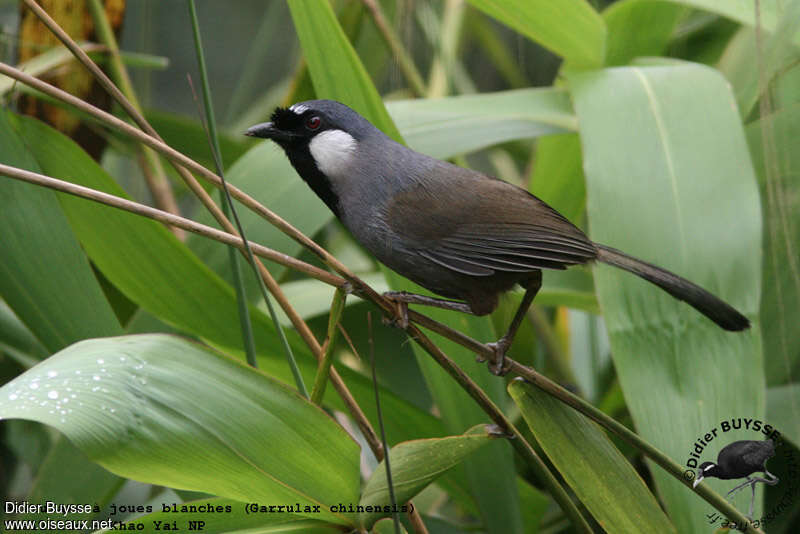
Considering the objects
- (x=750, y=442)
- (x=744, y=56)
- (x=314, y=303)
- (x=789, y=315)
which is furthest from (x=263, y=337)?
(x=744, y=56)

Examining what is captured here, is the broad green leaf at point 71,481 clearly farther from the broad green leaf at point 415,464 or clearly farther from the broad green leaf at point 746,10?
the broad green leaf at point 746,10

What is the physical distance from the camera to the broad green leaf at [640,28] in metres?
1.69

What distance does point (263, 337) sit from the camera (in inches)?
50.5

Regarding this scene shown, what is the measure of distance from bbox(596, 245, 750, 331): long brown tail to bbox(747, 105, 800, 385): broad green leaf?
67 mm

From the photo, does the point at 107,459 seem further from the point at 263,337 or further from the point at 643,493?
the point at 643,493

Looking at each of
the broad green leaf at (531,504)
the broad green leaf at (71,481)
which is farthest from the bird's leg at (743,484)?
the broad green leaf at (71,481)

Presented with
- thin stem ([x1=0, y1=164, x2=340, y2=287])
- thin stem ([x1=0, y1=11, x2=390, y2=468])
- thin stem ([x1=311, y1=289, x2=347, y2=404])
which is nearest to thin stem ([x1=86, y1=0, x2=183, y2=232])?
thin stem ([x1=0, y1=11, x2=390, y2=468])

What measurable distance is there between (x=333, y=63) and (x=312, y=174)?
19 cm

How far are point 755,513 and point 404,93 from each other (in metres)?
1.52

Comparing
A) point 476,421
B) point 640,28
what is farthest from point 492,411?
point 640,28

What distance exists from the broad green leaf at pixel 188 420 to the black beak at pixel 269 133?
16.9 inches

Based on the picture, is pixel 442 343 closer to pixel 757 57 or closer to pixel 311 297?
pixel 311 297

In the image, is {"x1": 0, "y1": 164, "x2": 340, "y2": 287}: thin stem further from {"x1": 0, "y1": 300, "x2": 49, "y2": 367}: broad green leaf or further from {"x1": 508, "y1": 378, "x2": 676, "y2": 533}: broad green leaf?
{"x1": 0, "y1": 300, "x2": 49, "y2": 367}: broad green leaf

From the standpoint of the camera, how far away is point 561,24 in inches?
58.8
